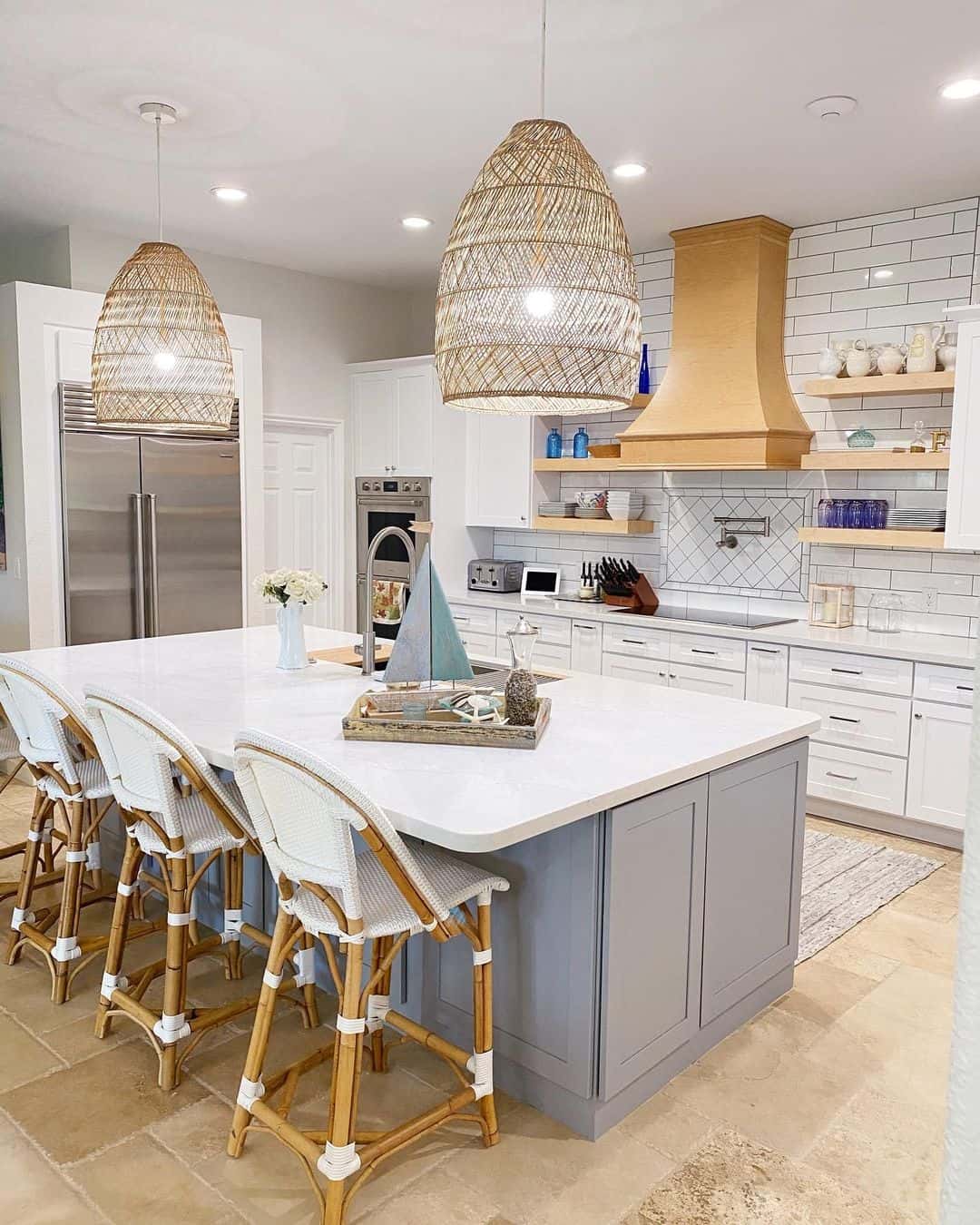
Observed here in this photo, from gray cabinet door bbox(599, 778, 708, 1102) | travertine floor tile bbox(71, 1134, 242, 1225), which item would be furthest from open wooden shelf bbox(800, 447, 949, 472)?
travertine floor tile bbox(71, 1134, 242, 1225)

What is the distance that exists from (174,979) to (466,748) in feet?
3.11

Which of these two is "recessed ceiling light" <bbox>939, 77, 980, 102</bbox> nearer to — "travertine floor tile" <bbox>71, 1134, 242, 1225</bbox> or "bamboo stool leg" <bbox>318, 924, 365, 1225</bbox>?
"bamboo stool leg" <bbox>318, 924, 365, 1225</bbox>

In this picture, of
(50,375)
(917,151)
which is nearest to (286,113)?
(50,375)

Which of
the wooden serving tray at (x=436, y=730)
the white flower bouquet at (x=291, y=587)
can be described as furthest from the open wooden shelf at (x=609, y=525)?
the wooden serving tray at (x=436, y=730)

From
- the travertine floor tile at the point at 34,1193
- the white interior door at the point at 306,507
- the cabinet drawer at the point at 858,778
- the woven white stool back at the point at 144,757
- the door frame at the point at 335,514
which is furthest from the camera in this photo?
the door frame at the point at 335,514

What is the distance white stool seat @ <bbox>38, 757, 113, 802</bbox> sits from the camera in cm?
302

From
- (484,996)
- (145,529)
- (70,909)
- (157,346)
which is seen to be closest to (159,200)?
(145,529)

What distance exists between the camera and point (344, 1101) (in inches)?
81.3

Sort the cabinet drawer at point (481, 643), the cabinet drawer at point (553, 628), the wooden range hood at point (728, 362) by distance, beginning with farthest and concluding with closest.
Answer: the cabinet drawer at point (481, 643)
the cabinet drawer at point (553, 628)
the wooden range hood at point (728, 362)

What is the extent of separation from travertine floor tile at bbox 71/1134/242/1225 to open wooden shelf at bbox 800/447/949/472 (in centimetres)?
400

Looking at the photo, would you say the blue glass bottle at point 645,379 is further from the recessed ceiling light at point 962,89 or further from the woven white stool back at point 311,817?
the woven white stool back at point 311,817

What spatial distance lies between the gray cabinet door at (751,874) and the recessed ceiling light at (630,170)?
2666mm

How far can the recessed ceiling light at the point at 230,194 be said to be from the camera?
4.79 metres

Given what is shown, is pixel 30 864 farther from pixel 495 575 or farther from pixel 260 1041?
pixel 495 575
